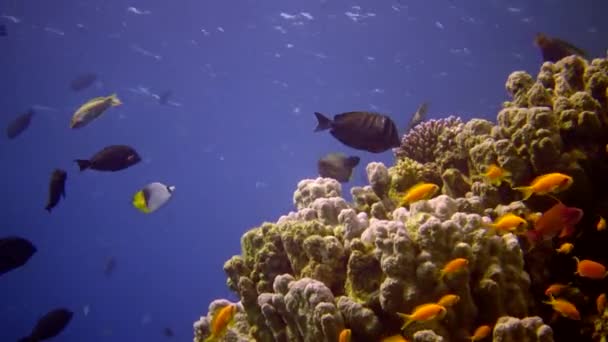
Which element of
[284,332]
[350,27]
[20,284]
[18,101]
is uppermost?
[284,332]

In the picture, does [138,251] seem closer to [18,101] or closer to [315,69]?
[18,101]

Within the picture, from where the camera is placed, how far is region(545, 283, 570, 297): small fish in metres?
4.05

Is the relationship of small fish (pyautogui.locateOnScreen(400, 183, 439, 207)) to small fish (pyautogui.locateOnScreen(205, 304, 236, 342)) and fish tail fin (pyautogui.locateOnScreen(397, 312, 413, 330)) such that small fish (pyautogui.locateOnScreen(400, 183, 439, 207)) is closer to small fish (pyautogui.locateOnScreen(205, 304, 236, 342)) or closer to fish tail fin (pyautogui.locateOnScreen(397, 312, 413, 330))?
fish tail fin (pyautogui.locateOnScreen(397, 312, 413, 330))

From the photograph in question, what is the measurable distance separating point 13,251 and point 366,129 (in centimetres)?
519

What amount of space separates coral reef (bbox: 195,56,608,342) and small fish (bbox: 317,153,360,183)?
115cm

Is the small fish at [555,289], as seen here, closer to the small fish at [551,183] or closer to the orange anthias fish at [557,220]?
the orange anthias fish at [557,220]

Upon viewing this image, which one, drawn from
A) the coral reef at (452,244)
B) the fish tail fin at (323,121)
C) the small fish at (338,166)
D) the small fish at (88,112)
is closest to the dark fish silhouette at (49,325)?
the small fish at (88,112)

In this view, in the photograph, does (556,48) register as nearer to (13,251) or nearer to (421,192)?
(421,192)

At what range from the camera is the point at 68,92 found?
38.2 m

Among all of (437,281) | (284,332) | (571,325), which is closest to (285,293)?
(284,332)

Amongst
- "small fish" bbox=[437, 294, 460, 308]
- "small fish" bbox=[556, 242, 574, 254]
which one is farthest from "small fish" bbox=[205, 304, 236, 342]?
"small fish" bbox=[556, 242, 574, 254]

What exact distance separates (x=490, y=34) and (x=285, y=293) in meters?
26.2

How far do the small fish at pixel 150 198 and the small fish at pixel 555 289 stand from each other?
482cm

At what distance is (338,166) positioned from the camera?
23.3 ft
